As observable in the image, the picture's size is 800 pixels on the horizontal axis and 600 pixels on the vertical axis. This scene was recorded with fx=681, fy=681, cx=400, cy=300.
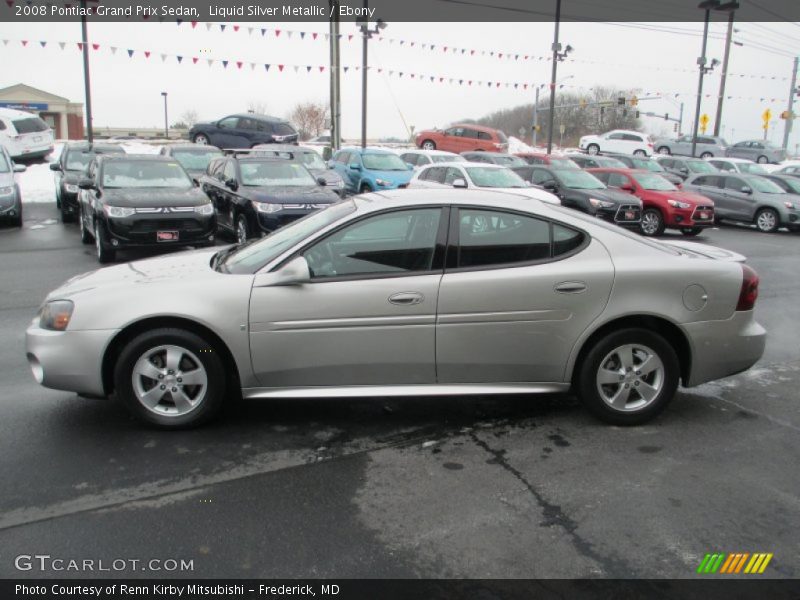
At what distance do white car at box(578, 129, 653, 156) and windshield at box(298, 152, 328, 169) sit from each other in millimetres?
25824

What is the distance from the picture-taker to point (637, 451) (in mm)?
4270

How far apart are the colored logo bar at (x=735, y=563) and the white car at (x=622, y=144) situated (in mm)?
40144

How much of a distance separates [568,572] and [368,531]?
0.95 m

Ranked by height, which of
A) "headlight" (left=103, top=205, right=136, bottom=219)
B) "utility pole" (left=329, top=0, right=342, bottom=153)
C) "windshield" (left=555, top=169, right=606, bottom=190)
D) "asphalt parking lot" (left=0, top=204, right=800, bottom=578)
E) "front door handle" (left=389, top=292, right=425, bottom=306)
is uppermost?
"utility pole" (left=329, top=0, right=342, bottom=153)

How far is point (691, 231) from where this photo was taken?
56.6ft

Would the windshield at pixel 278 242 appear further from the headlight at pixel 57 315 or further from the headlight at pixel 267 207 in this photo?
the headlight at pixel 267 207

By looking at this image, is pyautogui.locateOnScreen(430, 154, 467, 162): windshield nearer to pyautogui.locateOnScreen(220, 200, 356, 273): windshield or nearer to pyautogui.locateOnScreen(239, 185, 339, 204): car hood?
pyautogui.locateOnScreen(239, 185, 339, 204): car hood

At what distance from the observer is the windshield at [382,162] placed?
66.3 feet

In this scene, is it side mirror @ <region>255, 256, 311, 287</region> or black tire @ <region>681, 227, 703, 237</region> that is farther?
black tire @ <region>681, 227, 703, 237</region>

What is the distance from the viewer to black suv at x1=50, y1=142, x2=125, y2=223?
52.1 feet

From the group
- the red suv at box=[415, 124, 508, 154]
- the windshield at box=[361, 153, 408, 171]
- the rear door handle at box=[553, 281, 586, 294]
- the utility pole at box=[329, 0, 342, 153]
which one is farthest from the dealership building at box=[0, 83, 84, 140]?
the rear door handle at box=[553, 281, 586, 294]

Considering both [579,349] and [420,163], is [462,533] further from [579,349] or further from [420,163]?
[420,163]

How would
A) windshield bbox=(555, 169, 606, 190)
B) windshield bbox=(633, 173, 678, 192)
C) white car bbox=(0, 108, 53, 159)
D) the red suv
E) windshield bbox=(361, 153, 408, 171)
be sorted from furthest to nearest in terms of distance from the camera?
the red suv, white car bbox=(0, 108, 53, 159), windshield bbox=(361, 153, 408, 171), windshield bbox=(633, 173, 678, 192), windshield bbox=(555, 169, 606, 190)

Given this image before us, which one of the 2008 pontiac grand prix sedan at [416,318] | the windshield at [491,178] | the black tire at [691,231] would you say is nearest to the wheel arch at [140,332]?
the 2008 pontiac grand prix sedan at [416,318]
